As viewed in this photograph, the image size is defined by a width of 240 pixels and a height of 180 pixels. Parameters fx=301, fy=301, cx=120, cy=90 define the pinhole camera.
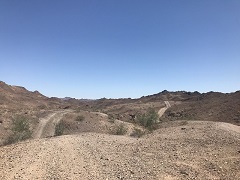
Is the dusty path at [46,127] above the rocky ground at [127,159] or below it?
above

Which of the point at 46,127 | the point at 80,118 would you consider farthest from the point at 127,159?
the point at 46,127

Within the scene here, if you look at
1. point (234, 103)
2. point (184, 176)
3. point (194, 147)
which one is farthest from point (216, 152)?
point (234, 103)

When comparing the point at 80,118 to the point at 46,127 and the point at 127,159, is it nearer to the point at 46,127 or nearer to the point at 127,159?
the point at 46,127

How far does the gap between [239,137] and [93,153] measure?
386 inches

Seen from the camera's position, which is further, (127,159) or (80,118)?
(80,118)

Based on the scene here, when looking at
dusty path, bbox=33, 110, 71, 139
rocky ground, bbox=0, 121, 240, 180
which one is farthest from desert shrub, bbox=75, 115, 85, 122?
rocky ground, bbox=0, 121, 240, 180

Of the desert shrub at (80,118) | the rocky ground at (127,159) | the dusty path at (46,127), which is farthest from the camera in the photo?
the desert shrub at (80,118)

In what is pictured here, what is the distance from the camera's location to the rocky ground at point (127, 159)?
41.1 ft

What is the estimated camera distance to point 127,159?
15.0 metres

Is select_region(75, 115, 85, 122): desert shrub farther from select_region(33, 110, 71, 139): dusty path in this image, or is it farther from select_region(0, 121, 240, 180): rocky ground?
select_region(0, 121, 240, 180): rocky ground

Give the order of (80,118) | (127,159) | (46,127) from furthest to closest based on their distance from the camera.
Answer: (80,118), (46,127), (127,159)

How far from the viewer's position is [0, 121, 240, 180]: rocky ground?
12.5 metres

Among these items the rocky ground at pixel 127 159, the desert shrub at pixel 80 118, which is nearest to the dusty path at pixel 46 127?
the desert shrub at pixel 80 118

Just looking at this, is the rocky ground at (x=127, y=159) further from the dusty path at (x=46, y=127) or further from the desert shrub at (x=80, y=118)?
the desert shrub at (x=80, y=118)
